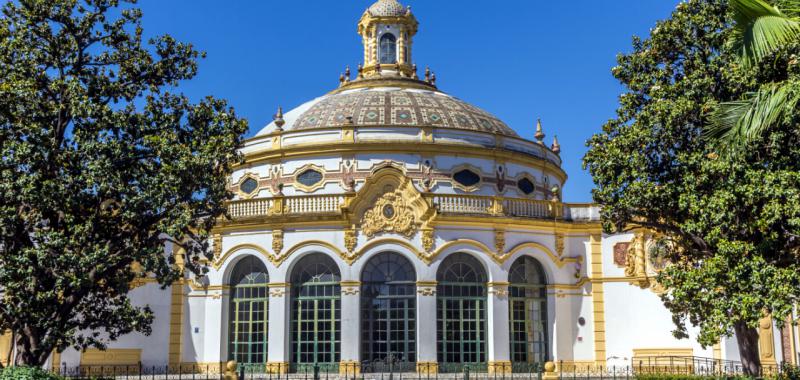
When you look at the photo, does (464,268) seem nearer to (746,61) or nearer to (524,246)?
(524,246)

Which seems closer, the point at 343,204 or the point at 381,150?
the point at 343,204

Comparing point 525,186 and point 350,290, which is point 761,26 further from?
point 525,186

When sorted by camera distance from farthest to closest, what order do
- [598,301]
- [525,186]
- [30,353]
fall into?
[525,186] → [598,301] → [30,353]

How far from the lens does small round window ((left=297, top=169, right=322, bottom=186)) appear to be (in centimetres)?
4516

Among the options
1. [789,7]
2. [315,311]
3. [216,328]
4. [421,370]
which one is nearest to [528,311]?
[421,370]

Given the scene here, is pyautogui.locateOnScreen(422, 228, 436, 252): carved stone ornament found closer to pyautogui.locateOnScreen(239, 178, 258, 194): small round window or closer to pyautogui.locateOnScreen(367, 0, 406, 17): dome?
pyautogui.locateOnScreen(239, 178, 258, 194): small round window


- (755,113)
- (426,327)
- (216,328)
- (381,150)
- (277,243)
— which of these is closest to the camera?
(755,113)

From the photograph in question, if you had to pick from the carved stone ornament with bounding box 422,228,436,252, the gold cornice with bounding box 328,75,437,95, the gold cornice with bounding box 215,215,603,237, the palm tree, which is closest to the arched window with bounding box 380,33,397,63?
the gold cornice with bounding box 328,75,437,95

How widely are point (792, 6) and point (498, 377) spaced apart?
20.3 metres

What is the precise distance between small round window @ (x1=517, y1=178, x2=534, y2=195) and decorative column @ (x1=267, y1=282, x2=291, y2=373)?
1434cm

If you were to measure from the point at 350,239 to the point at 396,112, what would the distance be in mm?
10447

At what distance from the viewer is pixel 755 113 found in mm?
21734

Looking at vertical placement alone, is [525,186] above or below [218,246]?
above

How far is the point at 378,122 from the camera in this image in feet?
151
